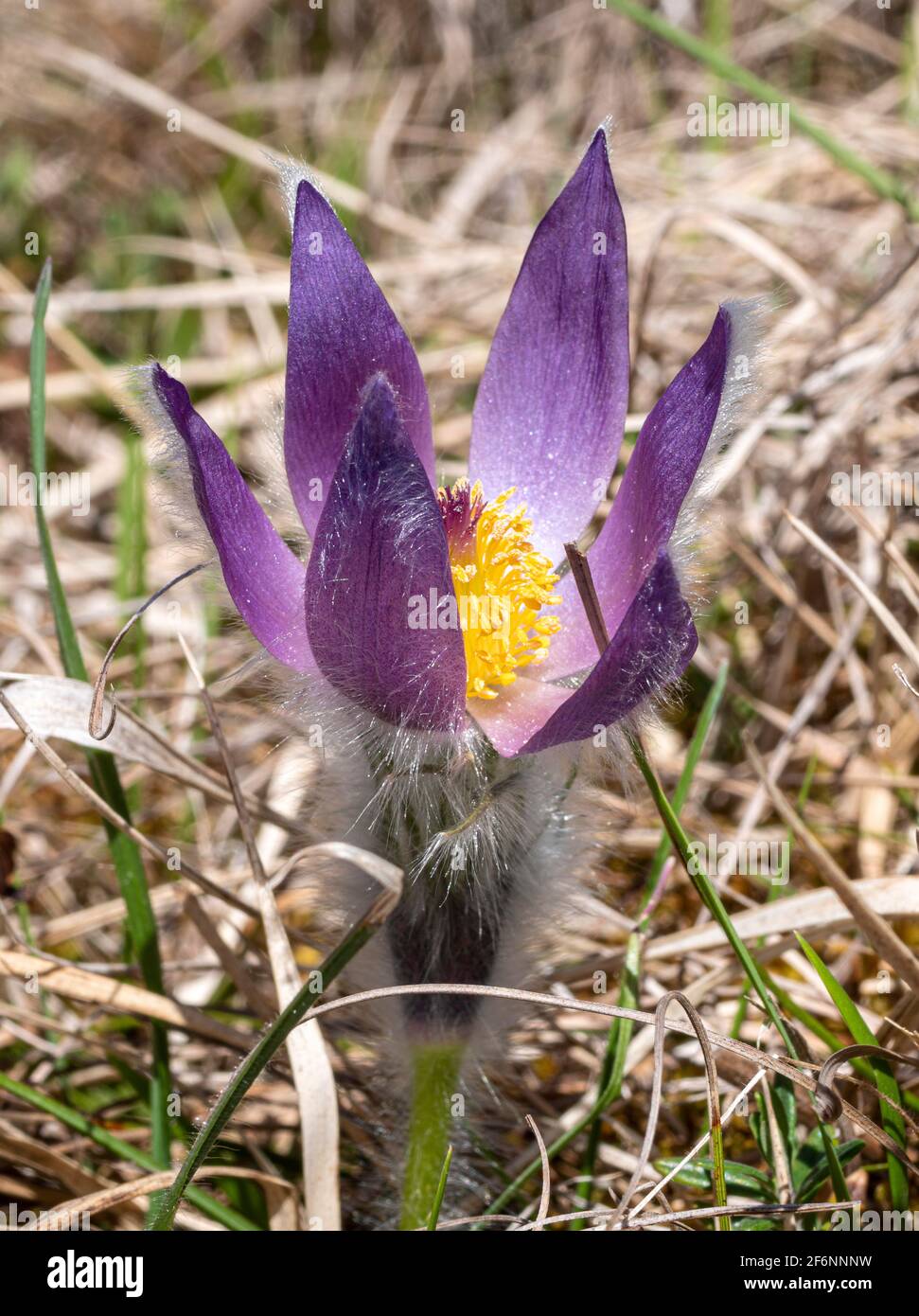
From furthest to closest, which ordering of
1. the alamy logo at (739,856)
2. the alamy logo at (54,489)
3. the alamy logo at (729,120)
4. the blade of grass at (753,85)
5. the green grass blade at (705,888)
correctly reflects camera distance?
the alamy logo at (729,120) < the alamy logo at (54,489) < the blade of grass at (753,85) < the alamy logo at (739,856) < the green grass blade at (705,888)

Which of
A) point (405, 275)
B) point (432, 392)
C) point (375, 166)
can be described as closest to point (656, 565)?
point (432, 392)

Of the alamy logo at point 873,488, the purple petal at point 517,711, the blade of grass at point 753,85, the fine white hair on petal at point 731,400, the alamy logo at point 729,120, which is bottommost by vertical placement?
the purple petal at point 517,711

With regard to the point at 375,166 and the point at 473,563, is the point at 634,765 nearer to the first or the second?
the point at 473,563

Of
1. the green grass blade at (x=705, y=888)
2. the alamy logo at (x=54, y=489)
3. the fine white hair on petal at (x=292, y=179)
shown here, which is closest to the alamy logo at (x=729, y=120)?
the alamy logo at (x=54, y=489)

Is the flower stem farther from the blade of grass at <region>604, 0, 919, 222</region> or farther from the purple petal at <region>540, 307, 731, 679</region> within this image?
the blade of grass at <region>604, 0, 919, 222</region>

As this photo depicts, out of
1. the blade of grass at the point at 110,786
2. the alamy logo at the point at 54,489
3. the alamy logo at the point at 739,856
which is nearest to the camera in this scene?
the blade of grass at the point at 110,786

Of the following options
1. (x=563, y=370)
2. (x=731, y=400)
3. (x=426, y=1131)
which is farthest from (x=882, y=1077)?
(x=563, y=370)
